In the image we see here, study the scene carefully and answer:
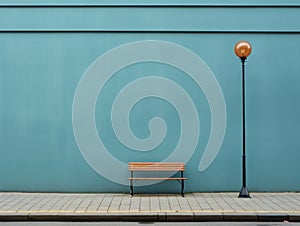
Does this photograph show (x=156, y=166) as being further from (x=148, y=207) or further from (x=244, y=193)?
(x=244, y=193)

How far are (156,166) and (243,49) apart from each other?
358cm

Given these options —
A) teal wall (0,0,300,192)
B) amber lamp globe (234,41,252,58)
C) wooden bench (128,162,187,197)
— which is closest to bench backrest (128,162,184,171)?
wooden bench (128,162,187,197)

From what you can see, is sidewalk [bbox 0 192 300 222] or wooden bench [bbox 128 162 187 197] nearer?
sidewalk [bbox 0 192 300 222]

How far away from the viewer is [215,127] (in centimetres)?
992

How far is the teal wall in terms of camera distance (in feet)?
32.4

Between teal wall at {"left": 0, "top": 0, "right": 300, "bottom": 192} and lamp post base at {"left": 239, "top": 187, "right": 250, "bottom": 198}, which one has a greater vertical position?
teal wall at {"left": 0, "top": 0, "right": 300, "bottom": 192}

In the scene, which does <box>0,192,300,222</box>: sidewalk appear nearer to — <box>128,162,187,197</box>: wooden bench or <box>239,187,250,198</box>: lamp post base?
<box>239,187,250,198</box>: lamp post base

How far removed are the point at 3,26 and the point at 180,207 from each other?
6471 mm

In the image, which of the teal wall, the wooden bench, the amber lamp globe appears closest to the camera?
the amber lamp globe

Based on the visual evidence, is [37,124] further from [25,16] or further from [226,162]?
[226,162]

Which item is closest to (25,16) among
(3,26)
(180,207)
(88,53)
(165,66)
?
(3,26)

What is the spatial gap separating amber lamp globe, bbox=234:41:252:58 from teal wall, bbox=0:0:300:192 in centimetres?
81

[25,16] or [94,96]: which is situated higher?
[25,16]

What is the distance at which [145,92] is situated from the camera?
9938mm
